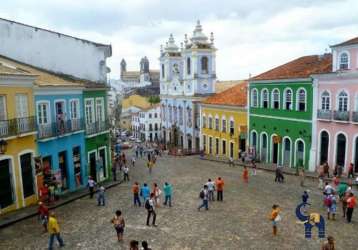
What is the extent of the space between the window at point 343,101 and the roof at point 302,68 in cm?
195

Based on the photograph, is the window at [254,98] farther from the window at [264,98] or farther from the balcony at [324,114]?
the balcony at [324,114]

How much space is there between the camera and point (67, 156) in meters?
20.8

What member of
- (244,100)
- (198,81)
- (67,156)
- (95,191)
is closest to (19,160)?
(67,156)

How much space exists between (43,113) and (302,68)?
62.3ft

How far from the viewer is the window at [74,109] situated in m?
21.3

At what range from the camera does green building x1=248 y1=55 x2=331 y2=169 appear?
26.7 meters

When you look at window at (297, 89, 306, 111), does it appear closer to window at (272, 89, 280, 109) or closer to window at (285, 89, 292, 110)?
window at (285, 89, 292, 110)

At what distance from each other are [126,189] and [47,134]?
220 inches

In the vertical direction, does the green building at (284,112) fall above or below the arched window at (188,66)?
below

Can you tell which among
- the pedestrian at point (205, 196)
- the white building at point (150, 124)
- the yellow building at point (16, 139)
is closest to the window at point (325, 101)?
the pedestrian at point (205, 196)

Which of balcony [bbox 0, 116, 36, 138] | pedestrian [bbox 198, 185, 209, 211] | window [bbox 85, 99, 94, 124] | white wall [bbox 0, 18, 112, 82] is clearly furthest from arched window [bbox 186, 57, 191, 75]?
pedestrian [bbox 198, 185, 209, 211]

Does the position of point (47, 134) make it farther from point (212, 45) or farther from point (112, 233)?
point (212, 45)

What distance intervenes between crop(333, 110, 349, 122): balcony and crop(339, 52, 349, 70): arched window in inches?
111

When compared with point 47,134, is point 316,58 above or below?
above
